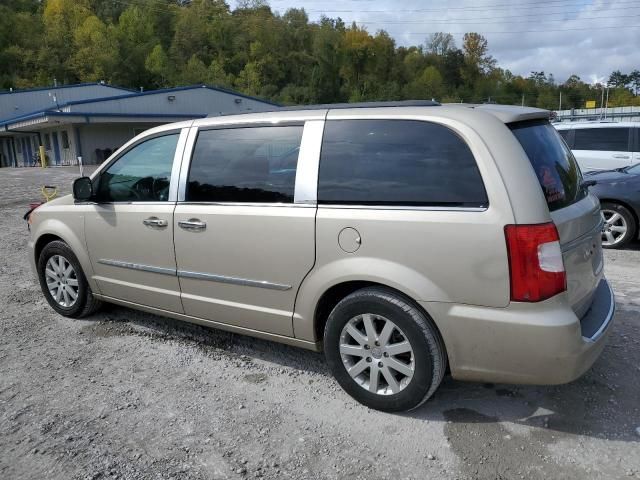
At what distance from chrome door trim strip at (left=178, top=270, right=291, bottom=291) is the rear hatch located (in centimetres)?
160

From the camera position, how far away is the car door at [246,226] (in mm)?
3316

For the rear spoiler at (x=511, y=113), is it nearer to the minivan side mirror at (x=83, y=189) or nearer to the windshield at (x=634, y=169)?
the minivan side mirror at (x=83, y=189)

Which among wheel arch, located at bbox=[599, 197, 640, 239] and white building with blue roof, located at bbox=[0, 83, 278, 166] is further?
white building with blue roof, located at bbox=[0, 83, 278, 166]

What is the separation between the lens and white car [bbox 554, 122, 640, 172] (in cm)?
890

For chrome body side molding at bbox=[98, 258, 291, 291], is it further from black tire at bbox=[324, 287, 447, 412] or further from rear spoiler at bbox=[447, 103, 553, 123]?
rear spoiler at bbox=[447, 103, 553, 123]

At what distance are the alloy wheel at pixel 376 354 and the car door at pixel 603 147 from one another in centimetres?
751

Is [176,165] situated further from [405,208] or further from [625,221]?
[625,221]

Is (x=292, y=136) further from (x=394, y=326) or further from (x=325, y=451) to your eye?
(x=325, y=451)

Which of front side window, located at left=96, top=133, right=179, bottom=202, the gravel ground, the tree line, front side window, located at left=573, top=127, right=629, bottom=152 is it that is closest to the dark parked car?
front side window, located at left=573, top=127, right=629, bottom=152

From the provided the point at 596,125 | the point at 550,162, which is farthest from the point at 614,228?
the point at 550,162

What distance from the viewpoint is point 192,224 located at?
12.2 feet

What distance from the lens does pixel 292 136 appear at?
3418 millimetres

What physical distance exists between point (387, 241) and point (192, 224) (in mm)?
1485

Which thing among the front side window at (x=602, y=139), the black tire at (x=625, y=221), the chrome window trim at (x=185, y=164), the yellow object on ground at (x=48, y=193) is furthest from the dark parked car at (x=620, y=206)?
the yellow object on ground at (x=48, y=193)
